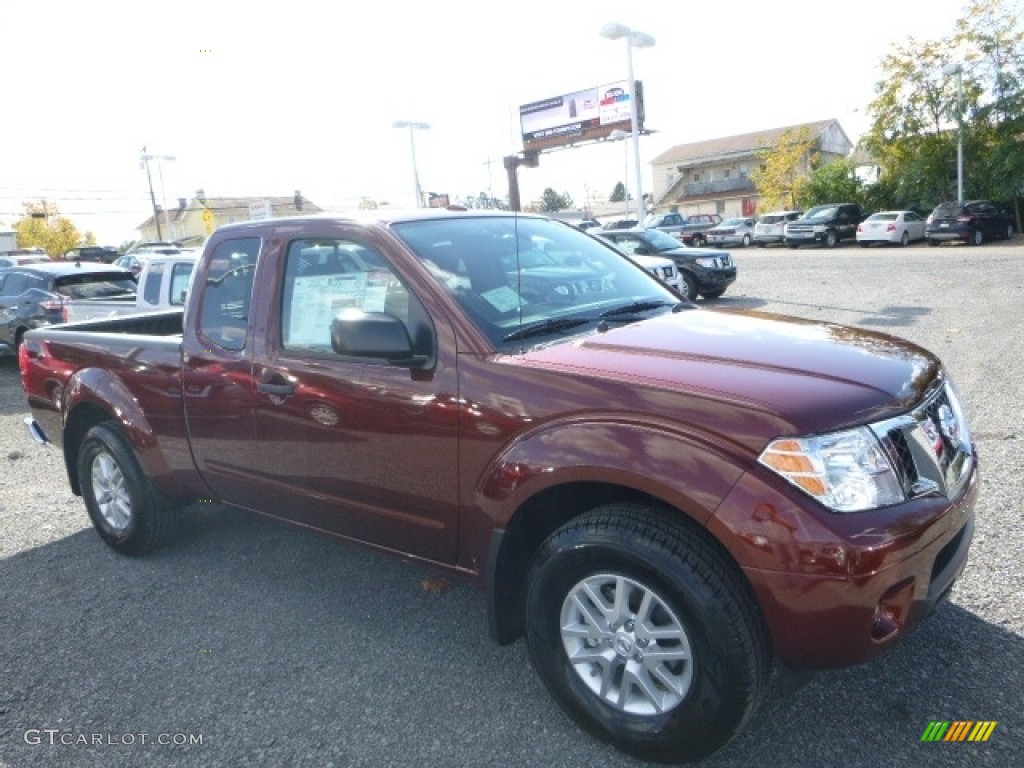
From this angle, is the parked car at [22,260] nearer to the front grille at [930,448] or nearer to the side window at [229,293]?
the side window at [229,293]

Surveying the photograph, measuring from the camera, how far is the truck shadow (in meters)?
2.74

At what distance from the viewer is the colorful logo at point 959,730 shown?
263cm

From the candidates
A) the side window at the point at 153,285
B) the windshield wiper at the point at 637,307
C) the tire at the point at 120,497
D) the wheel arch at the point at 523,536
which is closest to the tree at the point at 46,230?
the side window at the point at 153,285

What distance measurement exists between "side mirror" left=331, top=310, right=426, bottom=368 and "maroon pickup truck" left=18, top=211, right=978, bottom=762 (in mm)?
10

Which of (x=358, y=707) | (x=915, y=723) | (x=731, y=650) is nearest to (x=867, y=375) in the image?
(x=731, y=650)

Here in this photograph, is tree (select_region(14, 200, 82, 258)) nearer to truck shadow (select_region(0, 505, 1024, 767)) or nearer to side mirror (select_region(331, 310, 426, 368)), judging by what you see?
truck shadow (select_region(0, 505, 1024, 767))

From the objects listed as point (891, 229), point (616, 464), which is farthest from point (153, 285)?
point (891, 229)

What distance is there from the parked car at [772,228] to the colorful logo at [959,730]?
32.7 metres

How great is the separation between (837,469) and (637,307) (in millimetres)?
1443

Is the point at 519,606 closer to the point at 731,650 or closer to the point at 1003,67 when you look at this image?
the point at 731,650

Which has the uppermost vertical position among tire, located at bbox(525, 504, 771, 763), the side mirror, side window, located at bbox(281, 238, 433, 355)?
side window, located at bbox(281, 238, 433, 355)

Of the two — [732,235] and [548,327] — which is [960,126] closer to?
[732,235]

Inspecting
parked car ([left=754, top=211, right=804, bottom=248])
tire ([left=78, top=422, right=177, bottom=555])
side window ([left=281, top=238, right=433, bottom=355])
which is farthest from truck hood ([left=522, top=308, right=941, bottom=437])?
parked car ([left=754, top=211, right=804, bottom=248])

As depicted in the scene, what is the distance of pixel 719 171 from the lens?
6688cm
